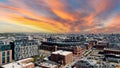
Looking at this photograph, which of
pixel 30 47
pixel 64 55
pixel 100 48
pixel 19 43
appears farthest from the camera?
pixel 100 48

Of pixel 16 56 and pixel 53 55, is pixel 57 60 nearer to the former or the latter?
pixel 53 55

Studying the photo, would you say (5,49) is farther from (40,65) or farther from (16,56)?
(40,65)

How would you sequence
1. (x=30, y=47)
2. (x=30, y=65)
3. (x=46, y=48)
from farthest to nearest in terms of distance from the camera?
(x=46, y=48)
(x=30, y=47)
(x=30, y=65)

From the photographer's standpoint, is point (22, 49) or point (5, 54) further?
point (22, 49)

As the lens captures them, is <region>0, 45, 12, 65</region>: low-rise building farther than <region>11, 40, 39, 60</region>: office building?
No

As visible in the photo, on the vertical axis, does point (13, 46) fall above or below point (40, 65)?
above

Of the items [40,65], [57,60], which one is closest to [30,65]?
[40,65]

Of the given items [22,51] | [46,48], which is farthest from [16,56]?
[46,48]

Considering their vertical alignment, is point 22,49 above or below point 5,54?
above

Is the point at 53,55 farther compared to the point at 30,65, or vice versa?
the point at 53,55

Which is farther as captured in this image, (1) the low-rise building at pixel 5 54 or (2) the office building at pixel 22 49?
(2) the office building at pixel 22 49
